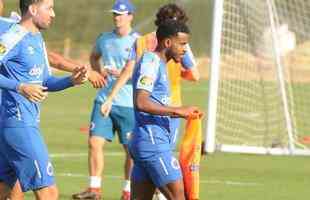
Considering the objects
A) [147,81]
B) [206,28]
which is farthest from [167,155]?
[206,28]

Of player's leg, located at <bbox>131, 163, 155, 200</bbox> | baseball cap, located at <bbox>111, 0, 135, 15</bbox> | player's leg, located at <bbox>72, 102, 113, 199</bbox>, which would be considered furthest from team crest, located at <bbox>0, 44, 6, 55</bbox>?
baseball cap, located at <bbox>111, 0, 135, 15</bbox>

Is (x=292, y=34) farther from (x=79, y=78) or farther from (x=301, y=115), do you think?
(x=79, y=78)

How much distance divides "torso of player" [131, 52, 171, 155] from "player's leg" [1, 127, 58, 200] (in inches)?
31.6

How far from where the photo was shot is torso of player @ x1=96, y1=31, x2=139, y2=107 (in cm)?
1467

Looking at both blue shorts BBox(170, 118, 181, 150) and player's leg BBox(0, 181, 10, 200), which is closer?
player's leg BBox(0, 181, 10, 200)

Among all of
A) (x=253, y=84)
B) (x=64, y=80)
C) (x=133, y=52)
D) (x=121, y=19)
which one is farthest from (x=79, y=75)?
(x=253, y=84)

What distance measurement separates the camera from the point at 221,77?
21062 millimetres

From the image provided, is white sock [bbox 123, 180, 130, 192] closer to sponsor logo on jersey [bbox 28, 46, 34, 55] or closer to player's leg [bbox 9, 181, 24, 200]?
player's leg [bbox 9, 181, 24, 200]

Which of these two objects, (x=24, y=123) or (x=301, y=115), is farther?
(x=301, y=115)

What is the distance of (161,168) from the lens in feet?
34.2

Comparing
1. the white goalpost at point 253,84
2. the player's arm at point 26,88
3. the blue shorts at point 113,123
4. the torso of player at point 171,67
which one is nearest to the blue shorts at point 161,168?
the player's arm at point 26,88

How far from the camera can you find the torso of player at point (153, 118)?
1043cm

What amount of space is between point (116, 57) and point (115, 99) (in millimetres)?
502

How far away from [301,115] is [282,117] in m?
2.09
